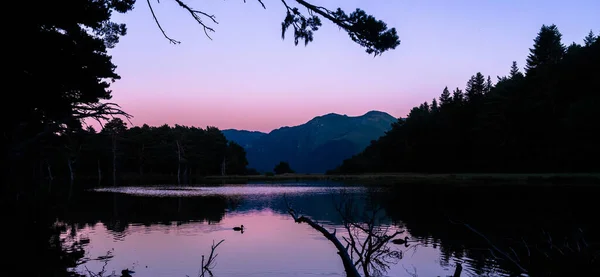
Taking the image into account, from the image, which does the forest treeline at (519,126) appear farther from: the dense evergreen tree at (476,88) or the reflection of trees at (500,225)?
the reflection of trees at (500,225)

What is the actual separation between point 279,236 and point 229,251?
547 centimetres

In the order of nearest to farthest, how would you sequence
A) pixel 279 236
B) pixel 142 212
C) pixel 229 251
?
pixel 229 251 → pixel 279 236 → pixel 142 212

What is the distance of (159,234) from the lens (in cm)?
2767

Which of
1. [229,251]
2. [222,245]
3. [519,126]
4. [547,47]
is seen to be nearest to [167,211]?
[222,245]

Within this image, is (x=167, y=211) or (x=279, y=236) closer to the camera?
(x=279, y=236)

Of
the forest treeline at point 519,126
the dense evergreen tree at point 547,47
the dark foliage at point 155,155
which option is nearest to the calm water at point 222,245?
the forest treeline at point 519,126

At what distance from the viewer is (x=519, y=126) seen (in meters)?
87.5

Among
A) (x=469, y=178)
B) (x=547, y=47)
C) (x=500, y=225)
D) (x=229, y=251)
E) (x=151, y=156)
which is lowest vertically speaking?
(x=229, y=251)

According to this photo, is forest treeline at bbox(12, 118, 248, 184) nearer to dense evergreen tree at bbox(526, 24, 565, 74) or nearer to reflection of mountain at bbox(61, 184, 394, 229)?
reflection of mountain at bbox(61, 184, 394, 229)

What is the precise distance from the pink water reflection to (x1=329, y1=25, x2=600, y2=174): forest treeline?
185 ft

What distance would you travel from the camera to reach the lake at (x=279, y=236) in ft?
61.6

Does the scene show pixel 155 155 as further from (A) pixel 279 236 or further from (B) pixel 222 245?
(B) pixel 222 245

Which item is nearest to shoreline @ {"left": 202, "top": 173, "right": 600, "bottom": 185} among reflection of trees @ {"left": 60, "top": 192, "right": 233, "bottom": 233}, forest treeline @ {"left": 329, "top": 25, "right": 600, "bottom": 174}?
forest treeline @ {"left": 329, "top": 25, "right": 600, "bottom": 174}

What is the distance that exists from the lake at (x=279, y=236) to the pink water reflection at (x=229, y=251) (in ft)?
0.14
